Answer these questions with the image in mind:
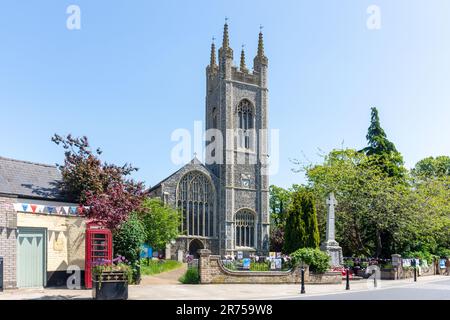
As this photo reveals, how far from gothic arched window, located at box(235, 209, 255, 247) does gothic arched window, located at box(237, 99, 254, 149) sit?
751cm

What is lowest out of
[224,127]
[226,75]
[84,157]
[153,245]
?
[153,245]

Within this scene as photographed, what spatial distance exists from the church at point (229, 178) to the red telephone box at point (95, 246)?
27894 millimetres

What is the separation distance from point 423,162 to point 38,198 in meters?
59.7

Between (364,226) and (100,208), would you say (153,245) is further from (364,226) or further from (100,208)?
(100,208)

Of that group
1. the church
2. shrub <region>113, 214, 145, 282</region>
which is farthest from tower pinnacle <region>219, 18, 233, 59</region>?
shrub <region>113, 214, 145, 282</region>

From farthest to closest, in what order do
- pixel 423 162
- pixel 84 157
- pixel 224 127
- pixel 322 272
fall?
1. pixel 423 162
2. pixel 224 127
3. pixel 322 272
4. pixel 84 157

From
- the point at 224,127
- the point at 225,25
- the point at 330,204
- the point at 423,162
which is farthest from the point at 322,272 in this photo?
the point at 423,162

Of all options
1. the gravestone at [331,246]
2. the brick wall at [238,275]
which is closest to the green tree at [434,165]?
the gravestone at [331,246]

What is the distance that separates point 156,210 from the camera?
127ft

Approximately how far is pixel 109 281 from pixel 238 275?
8.31 meters

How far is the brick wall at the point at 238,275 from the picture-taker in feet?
69.7

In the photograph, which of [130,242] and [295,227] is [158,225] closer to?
[295,227]

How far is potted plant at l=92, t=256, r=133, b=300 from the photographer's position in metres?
14.5

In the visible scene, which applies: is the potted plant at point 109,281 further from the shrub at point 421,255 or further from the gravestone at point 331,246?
the shrub at point 421,255
